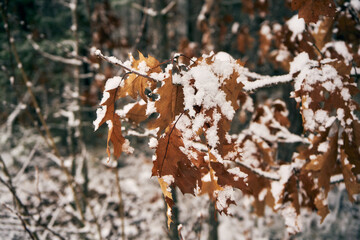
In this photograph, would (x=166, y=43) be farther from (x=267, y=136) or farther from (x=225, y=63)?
(x=225, y=63)

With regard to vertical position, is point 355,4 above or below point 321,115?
above

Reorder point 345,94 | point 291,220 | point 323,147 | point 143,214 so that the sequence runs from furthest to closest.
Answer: point 143,214 → point 291,220 → point 323,147 → point 345,94

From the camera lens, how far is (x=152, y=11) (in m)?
2.14

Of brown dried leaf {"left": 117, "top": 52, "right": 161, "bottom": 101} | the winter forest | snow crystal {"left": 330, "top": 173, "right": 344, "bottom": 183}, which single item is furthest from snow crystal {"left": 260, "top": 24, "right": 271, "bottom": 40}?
brown dried leaf {"left": 117, "top": 52, "right": 161, "bottom": 101}

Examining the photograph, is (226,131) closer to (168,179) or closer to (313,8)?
(168,179)

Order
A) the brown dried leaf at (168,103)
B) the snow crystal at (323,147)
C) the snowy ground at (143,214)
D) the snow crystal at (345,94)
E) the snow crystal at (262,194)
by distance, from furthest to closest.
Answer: the snowy ground at (143,214) → the snow crystal at (262,194) → the snow crystal at (323,147) → the snow crystal at (345,94) → the brown dried leaf at (168,103)

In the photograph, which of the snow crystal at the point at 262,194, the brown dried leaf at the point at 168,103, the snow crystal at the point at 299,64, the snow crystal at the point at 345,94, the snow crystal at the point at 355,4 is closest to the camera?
the brown dried leaf at the point at 168,103

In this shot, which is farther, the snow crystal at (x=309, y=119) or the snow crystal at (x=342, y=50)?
the snow crystal at (x=342, y=50)

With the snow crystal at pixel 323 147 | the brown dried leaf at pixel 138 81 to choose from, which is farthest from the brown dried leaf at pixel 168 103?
the snow crystal at pixel 323 147

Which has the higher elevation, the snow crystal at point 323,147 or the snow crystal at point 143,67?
the snow crystal at point 143,67

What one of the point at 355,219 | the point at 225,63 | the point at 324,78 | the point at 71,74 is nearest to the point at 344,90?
the point at 324,78

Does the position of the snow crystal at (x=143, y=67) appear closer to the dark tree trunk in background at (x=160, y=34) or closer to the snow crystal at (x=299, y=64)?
the snow crystal at (x=299, y=64)

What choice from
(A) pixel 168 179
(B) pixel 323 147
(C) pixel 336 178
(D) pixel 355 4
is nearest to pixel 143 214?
(C) pixel 336 178

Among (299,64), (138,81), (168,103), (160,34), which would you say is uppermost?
(160,34)
